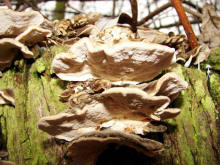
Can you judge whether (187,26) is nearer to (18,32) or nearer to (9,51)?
(18,32)

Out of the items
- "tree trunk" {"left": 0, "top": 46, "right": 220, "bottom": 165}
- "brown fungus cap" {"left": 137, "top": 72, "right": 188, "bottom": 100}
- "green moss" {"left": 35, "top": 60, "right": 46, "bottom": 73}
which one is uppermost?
"green moss" {"left": 35, "top": 60, "right": 46, "bottom": 73}

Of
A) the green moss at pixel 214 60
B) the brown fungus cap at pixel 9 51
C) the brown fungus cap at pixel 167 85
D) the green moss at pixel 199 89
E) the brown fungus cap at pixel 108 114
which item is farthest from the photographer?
the green moss at pixel 214 60

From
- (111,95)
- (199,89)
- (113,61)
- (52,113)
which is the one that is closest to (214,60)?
(199,89)

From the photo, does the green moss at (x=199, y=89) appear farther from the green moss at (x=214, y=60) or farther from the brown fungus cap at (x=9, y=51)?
the brown fungus cap at (x=9, y=51)

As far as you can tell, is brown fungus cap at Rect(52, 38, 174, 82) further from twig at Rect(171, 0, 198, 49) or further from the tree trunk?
twig at Rect(171, 0, 198, 49)

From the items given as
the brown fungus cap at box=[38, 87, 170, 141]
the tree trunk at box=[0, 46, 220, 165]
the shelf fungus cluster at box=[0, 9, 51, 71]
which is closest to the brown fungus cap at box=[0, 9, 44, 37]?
the shelf fungus cluster at box=[0, 9, 51, 71]

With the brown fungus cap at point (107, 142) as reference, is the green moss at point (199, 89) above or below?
above

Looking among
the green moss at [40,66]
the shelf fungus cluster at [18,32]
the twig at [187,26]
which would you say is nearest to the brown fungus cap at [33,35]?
the shelf fungus cluster at [18,32]
